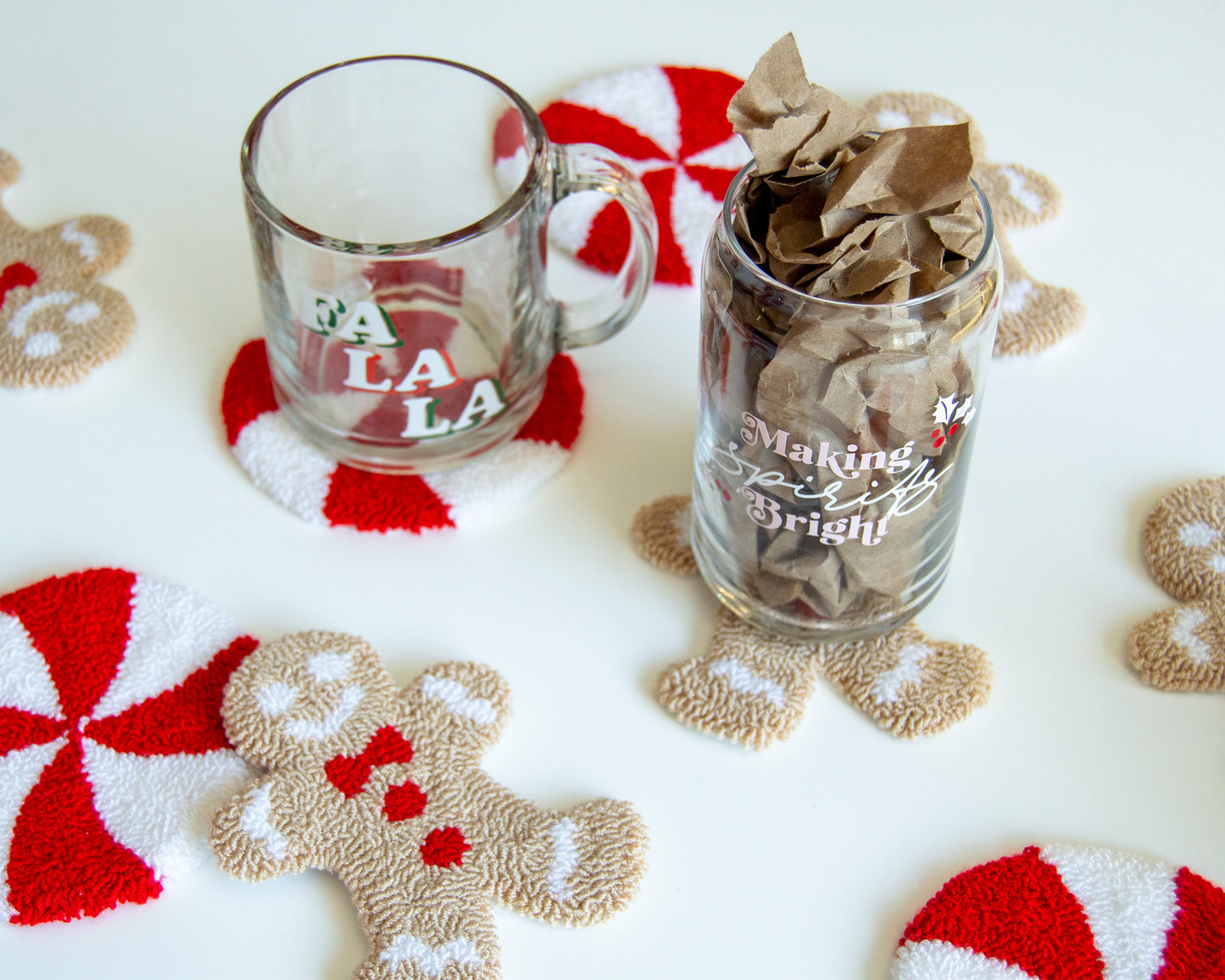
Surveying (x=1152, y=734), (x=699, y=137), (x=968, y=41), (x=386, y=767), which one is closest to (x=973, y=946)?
(x=1152, y=734)

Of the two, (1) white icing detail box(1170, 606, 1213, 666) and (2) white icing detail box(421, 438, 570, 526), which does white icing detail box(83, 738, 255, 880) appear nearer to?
(2) white icing detail box(421, 438, 570, 526)

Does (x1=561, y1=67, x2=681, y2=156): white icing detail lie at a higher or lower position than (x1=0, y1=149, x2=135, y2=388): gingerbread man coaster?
higher

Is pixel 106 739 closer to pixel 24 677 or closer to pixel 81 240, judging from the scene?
pixel 24 677

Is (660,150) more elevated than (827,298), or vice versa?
(827,298)

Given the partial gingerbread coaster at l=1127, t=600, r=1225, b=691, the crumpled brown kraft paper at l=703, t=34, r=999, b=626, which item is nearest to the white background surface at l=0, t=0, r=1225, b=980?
the partial gingerbread coaster at l=1127, t=600, r=1225, b=691

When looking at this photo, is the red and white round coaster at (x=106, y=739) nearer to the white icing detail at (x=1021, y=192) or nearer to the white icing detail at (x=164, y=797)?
the white icing detail at (x=164, y=797)

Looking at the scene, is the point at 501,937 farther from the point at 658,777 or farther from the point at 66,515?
the point at 66,515

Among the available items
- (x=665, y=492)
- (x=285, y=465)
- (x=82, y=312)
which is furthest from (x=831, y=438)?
(x=82, y=312)
